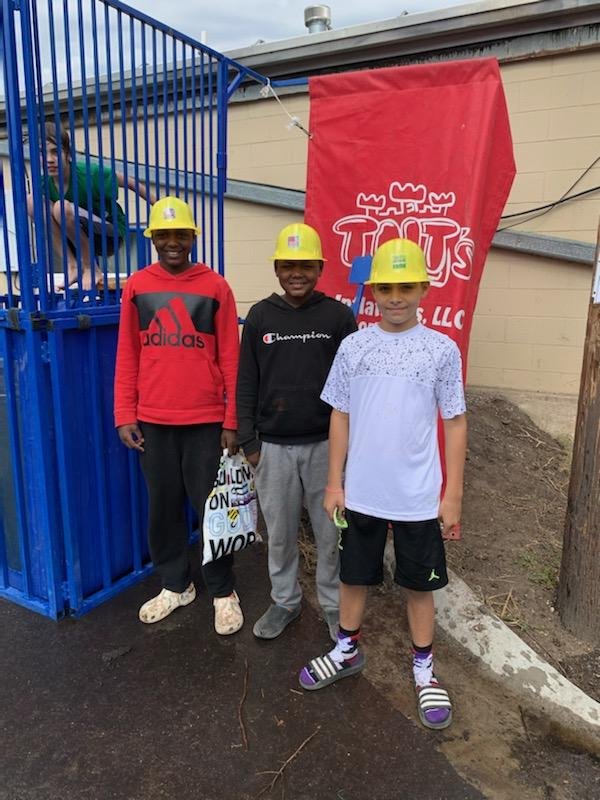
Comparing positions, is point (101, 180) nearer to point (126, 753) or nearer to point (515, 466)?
point (126, 753)

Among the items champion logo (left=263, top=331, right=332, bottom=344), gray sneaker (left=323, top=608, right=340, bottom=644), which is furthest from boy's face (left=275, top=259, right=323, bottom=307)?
gray sneaker (left=323, top=608, right=340, bottom=644)

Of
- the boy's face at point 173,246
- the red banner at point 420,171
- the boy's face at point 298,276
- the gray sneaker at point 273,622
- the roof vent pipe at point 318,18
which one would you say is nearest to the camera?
the boy's face at point 298,276

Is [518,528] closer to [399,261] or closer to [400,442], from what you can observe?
[400,442]

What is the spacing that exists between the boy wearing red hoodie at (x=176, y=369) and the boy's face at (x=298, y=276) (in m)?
0.36

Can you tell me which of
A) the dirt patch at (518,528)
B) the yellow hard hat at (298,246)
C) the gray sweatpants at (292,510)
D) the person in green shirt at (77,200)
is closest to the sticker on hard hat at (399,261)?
the yellow hard hat at (298,246)

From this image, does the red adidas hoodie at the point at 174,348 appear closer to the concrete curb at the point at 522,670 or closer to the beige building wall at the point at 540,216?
the concrete curb at the point at 522,670

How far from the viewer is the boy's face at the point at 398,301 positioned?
2.21 m

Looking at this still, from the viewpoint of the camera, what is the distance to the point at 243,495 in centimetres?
292

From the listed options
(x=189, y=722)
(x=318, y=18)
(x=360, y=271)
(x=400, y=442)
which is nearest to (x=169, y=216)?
(x=360, y=271)

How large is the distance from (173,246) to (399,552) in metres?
1.66

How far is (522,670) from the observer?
258 centimetres

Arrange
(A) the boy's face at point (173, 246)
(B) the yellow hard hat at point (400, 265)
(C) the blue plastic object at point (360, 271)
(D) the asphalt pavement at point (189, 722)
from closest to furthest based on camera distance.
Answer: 1. (D) the asphalt pavement at point (189, 722)
2. (B) the yellow hard hat at point (400, 265)
3. (A) the boy's face at point (173, 246)
4. (C) the blue plastic object at point (360, 271)

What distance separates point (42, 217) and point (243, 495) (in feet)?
5.18

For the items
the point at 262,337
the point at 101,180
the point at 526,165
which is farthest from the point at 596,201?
the point at 101,180
